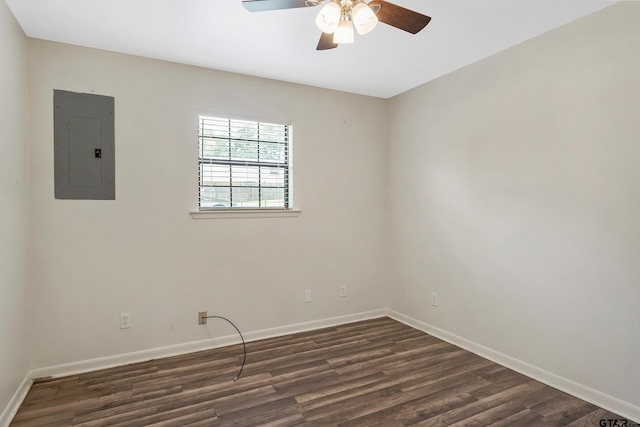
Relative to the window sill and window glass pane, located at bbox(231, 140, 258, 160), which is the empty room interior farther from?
window glass pane, located at bbox(231, 140, 258, 160)

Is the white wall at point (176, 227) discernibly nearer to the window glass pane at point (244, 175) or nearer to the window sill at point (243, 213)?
the window sill at point (243, 213)

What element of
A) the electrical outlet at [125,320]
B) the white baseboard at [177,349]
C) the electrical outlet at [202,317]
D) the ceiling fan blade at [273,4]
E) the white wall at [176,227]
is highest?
the ceiling fan blade at [273,4]

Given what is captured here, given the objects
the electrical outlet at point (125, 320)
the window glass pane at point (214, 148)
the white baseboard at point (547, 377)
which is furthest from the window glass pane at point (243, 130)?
the white baseboard at point (547, 377)

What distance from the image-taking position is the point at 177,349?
3121 millimetres

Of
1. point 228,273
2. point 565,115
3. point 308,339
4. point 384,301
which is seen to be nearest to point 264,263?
point 228,273

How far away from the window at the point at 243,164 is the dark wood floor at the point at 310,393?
138cm

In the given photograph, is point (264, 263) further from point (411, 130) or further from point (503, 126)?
A: point (503, 126)

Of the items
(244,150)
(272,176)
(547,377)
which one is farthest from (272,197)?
(547,377)

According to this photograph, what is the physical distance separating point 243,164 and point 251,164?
0.08 m

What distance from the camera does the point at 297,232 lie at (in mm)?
3686

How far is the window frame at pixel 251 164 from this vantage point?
10.7 ft

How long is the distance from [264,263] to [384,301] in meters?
1.60

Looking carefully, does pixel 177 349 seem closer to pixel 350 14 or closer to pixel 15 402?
pixel 15 402

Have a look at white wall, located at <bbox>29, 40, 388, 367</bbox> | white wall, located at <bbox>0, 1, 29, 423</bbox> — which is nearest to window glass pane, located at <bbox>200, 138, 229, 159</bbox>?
white wall, located at <bbox>29, 40, 388, 367</bbox>
